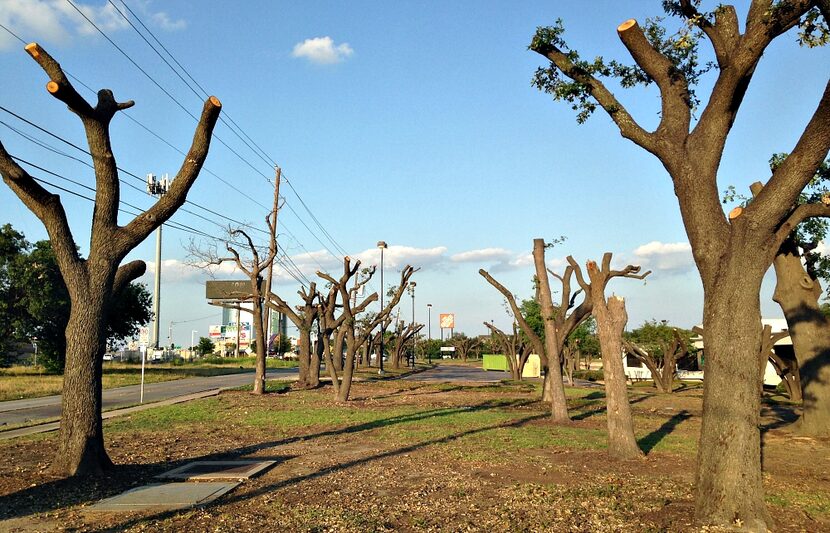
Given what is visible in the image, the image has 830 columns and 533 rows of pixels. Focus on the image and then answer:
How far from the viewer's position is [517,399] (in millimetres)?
26359

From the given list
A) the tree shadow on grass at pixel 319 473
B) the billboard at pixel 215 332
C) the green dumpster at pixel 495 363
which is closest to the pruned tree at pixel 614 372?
the tree shadow on grass at pixel 319 473

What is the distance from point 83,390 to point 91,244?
2169 millimetres

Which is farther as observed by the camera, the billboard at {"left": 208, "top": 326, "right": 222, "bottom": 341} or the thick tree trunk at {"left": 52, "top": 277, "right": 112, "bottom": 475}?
the billboard at {"left": 208, "top": 326, "right": 222, "bottom": 341}

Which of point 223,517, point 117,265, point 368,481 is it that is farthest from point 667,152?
point 117,265

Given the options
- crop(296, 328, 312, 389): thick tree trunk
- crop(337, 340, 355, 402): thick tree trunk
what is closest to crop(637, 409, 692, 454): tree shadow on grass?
crop(337, 340, 355, 402): thick tree trunk

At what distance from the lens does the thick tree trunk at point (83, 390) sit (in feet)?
32.6

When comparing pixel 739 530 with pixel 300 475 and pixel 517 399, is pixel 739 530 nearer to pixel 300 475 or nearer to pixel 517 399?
pixel 300 475

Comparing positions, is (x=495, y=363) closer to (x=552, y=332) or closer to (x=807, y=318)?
(x=552, y=332)

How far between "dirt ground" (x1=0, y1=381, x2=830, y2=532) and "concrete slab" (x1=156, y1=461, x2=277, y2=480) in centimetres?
26

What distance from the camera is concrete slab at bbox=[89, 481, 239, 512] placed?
26.4ft

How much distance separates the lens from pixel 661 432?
54.1 ft

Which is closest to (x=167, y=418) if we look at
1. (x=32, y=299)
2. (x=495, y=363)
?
(x=32, y=299)

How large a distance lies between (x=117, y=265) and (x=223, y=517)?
15.4 ft

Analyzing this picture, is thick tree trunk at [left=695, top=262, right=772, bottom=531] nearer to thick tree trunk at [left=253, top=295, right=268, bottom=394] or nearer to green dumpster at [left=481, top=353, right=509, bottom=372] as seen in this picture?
thick tree trunk at [left=253, top=295, right=268, bottom=394]
